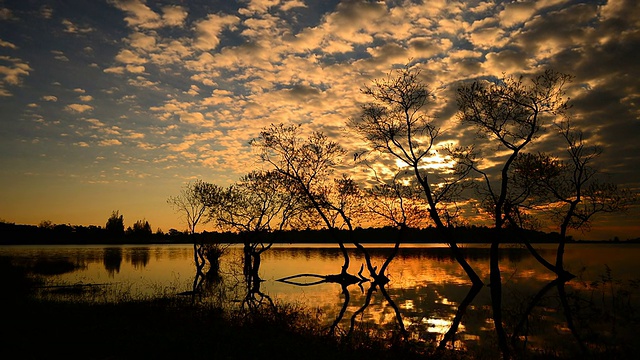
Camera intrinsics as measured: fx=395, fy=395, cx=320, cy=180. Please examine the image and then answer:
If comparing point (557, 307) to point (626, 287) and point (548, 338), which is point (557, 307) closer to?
point (548, 338)

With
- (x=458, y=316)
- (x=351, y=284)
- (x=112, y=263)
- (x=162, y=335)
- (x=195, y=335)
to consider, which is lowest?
(x=351, y=284)

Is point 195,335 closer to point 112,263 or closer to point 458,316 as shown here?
point 458,316

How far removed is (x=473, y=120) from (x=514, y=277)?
72.5 ft

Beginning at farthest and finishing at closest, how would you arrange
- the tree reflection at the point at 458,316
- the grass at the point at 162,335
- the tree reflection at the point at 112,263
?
the tree reflection at the point at 112,263
the tree reflection at the point at 458,316
the grass at the point at 162,335

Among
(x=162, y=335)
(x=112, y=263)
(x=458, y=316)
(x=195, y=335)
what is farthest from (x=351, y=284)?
(x=112, y=263)

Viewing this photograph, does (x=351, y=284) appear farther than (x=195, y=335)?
Yes

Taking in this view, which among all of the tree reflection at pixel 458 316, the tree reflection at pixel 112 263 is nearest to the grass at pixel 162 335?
the tree reflection at pixel 458 316

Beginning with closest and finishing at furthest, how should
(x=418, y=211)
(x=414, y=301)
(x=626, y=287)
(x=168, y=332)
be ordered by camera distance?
(x=168, y=332) < (x=414, y=301) < (x=626, y=287) < (x=418, y=211)

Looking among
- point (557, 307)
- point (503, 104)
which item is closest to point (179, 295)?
point (557, 307)

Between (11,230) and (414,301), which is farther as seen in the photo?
(11,230)

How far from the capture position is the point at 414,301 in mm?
30938

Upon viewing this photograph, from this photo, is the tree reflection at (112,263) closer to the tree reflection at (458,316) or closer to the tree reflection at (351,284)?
the tree reflection at (351,284)

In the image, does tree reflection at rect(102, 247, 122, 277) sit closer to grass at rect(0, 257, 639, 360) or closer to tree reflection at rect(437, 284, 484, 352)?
grass at rect(0, 257, 639, 360)

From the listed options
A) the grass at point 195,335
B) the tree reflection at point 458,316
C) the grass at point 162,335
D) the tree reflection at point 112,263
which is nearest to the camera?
the grass at point 162,335
